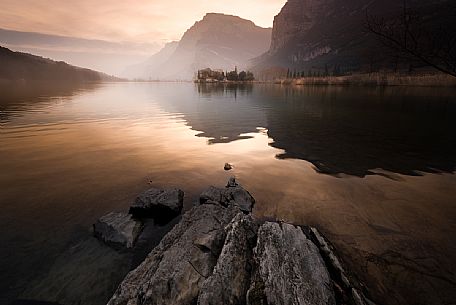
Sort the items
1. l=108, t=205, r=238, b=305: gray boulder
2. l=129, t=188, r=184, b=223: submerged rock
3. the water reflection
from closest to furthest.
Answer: l=108, t=205, r=238, b=305: gray boulder < l=129, t=188, r=184, b=223: submerged rock < the water reflection

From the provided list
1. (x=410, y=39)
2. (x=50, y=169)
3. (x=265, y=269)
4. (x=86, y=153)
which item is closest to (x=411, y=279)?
(x=265, y=269)

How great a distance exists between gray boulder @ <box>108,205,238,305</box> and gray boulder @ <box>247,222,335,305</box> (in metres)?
1.12

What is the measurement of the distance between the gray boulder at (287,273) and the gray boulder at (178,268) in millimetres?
1123

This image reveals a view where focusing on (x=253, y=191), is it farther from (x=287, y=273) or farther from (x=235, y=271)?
(x=287, y=273)

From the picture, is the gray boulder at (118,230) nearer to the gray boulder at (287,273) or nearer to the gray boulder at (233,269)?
the gray boulder at (233,269)

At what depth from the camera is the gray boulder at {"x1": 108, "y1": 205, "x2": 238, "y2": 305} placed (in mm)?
4719

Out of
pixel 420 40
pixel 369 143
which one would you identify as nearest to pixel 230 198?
pixel 420 40

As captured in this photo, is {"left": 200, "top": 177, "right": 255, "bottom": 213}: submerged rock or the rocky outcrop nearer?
the rocky outcrop

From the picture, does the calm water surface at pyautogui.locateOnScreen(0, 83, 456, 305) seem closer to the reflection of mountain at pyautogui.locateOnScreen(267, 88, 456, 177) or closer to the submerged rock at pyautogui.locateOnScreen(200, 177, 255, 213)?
the reflection of mountain at pyautogui.locateOnScreen(267, 88, 456, 177)

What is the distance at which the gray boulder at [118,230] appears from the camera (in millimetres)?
7355

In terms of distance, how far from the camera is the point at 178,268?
16.8 ft

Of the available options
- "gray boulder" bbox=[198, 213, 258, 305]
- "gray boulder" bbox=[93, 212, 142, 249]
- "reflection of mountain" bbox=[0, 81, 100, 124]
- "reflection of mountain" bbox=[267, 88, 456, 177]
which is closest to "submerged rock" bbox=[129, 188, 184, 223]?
"gray boulder" bbox=[93, 212, 142, 249]

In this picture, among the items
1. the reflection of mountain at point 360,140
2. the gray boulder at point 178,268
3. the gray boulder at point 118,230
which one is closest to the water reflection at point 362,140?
the reflection of mountain at point 360,140

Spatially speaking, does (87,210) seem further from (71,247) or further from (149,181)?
(149,181)
